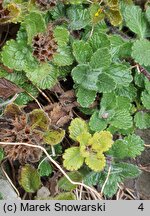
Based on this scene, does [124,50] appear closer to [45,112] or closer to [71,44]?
[71,44]

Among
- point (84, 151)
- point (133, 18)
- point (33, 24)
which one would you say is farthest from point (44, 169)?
point (133, 18)

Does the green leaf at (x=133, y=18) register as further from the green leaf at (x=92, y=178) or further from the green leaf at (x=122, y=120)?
the green leaf at (x=92, y=178)

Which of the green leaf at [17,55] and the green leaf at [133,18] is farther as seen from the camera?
the green leaf at [133,18]

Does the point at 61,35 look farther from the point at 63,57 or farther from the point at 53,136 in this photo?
the point at 53,136

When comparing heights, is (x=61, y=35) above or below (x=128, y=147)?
above

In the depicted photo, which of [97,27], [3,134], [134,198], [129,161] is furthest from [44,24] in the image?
[134,198]

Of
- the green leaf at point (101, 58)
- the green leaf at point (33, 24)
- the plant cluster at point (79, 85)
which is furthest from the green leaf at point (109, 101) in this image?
the green leaf at point (33, 24)
